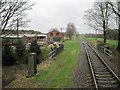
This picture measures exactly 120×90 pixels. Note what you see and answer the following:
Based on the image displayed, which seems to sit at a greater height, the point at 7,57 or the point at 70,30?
the point at 70,30

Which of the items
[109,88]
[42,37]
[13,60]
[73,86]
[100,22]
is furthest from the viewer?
[42,37]

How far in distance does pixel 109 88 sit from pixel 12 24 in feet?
30.2

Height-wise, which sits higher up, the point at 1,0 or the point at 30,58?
the point at 1,0

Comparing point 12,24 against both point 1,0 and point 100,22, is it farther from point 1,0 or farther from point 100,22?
point 100,22

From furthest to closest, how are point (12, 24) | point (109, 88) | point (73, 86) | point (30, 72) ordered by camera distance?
point (12, 24), point (30, 72), point (73, 86), point (109, 88)

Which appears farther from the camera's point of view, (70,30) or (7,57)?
(70,30)

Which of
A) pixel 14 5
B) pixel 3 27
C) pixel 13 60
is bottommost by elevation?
pixel 13 60

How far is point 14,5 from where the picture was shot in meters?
18.8

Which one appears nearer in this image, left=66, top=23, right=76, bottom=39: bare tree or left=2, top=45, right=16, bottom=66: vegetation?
left=2, top=45, right=16, bottom=66: vegetation

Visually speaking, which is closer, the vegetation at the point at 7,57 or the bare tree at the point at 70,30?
the vegetation at the point at 7,57

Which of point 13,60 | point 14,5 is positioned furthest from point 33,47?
point 14,5

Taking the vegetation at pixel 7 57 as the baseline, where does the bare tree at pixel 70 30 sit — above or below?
above

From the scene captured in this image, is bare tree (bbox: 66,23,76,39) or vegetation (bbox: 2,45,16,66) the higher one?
bare tree (bbox: 66,23,76,39)

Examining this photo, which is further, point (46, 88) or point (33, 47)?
point (33, 47)
